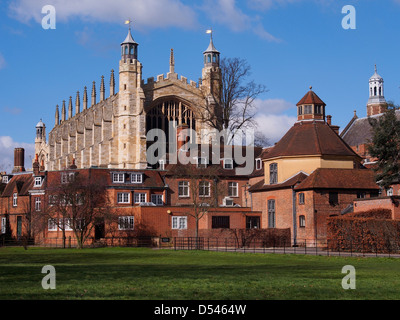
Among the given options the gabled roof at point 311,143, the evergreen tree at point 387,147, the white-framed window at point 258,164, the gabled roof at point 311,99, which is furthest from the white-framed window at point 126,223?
the evergreen tree at point 387,147

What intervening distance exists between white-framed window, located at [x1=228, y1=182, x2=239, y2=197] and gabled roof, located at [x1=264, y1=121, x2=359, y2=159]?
341 inches

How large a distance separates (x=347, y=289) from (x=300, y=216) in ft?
109

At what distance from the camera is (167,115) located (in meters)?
91.4

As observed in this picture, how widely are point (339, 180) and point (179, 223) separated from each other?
1472 centimetres

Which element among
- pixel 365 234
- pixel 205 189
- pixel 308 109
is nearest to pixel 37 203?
pixel 205 189

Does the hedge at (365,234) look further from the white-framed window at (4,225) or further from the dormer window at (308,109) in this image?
the white-framed window at (4,225)

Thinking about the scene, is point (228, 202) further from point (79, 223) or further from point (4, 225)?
point (4, 225)

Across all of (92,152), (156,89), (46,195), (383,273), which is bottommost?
(383,273)

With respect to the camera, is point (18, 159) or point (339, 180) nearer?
point (339, 180)

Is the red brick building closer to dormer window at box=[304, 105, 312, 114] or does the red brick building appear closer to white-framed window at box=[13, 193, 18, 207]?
dormer window at box=[304, 105, 312, 114]

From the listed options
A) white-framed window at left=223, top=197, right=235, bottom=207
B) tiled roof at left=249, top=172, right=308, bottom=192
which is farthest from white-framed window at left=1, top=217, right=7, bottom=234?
tiled roof at left=249, top=172, right=308, bottom=192

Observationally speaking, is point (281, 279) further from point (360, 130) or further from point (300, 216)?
point (360, 130)
